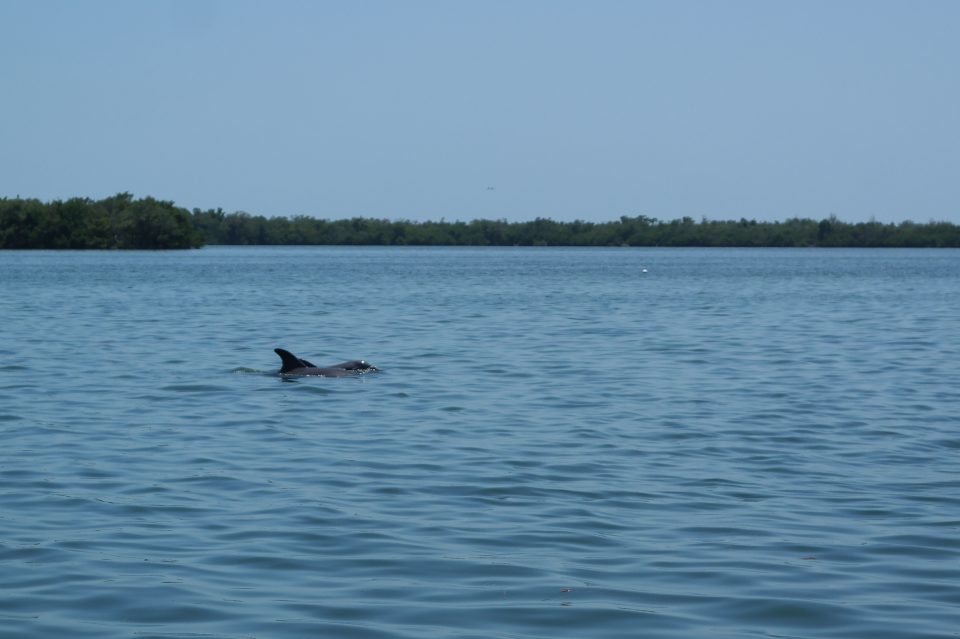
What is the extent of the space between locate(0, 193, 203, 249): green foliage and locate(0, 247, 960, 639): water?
125281 mm

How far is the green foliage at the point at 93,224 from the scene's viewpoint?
148 metres

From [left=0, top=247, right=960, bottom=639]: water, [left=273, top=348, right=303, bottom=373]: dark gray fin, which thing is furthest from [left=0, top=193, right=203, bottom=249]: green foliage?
[left=273, top=348, right=303, bottom=373]: dark gray fin

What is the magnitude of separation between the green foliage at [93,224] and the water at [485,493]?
125281 millimetres

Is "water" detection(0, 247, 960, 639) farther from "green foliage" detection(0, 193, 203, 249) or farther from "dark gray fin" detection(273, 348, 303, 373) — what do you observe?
"green foliage" detection(0, 193, 203, 249)

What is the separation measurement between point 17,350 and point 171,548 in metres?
20.2

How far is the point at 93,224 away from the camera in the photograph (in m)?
152

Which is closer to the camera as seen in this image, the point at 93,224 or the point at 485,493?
the point at 485,493

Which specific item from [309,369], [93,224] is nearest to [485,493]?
[309,369]

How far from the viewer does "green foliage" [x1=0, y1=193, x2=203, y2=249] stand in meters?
148

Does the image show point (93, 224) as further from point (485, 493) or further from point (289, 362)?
point (485, 493)

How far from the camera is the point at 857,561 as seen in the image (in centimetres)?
974

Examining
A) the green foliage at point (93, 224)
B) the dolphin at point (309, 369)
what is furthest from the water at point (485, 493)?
the green foliage at point (93, 224)

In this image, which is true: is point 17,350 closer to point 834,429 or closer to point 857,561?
point 834,429

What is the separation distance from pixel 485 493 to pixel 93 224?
481ft
